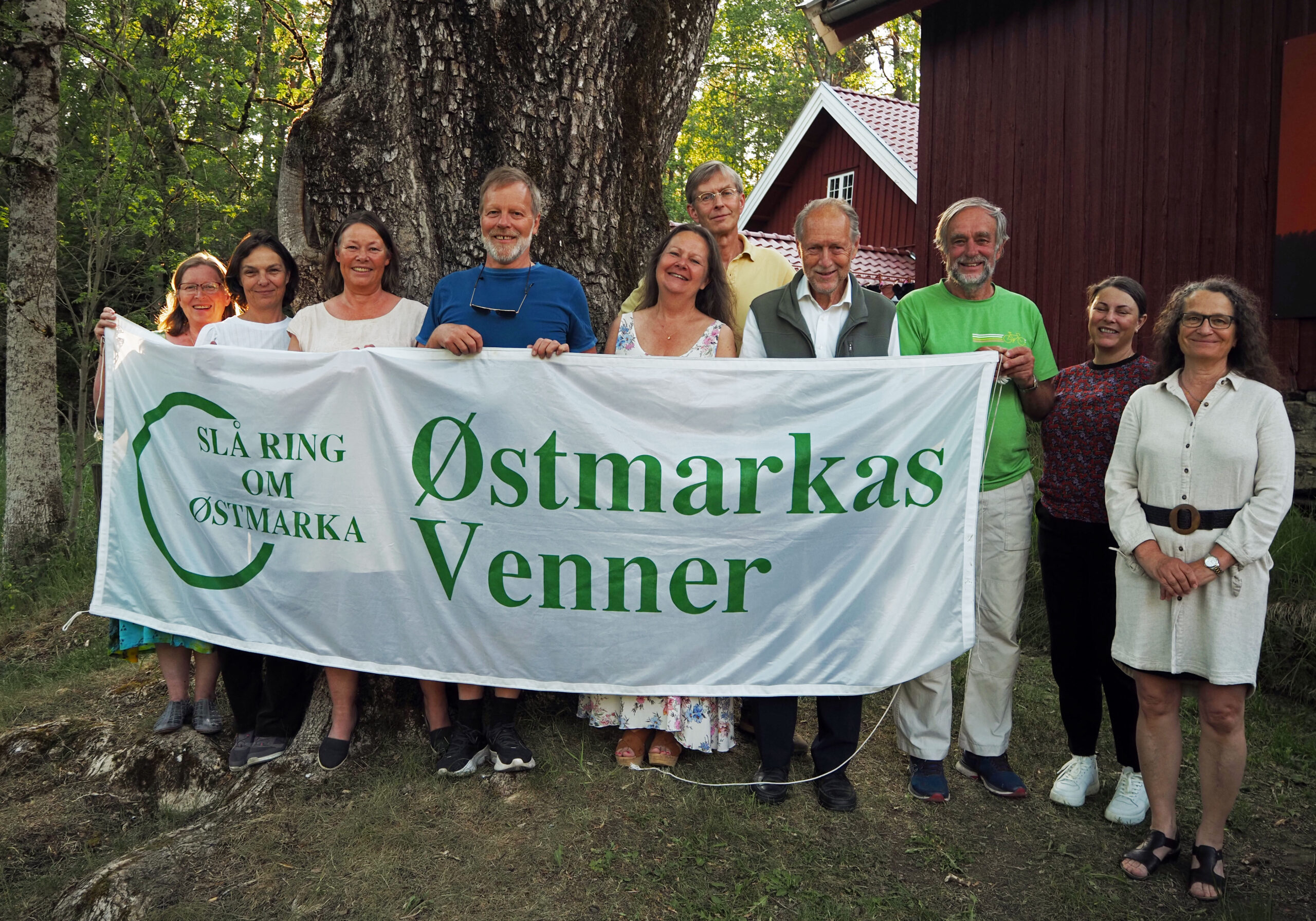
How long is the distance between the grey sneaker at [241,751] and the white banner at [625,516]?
1.48ft

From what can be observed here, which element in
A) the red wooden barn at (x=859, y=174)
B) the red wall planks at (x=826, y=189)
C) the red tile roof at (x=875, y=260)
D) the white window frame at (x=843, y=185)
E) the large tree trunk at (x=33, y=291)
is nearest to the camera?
the large tree trunk at (x=33, y=291)

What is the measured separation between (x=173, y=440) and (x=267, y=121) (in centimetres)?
1481

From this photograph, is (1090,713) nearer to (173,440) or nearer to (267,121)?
(173,440)

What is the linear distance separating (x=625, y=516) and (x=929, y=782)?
146cm

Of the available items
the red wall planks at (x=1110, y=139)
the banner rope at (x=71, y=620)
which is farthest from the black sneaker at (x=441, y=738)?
the red wall planks at (x=1110, y=139)

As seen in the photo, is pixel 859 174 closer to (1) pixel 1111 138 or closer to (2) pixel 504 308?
(1) pixel 1111 138

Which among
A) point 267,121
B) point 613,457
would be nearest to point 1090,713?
point 613,457

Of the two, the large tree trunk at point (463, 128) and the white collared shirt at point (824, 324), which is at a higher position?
the large tree trunk at point (463, 128)

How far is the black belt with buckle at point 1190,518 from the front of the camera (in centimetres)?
290

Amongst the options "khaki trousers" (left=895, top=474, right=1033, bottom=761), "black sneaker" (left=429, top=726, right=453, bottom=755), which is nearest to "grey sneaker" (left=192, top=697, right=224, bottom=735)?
"black sneaker" (left=429, top=726, right=453, bottom=755)

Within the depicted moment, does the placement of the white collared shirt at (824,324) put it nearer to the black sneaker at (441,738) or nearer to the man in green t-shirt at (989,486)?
the man in green t-shirt at (989,486)

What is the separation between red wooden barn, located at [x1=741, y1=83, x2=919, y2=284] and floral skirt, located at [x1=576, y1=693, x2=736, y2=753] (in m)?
13.1

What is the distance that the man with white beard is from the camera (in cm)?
345

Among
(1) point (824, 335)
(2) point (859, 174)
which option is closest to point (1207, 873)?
(1) point (824, 335)
